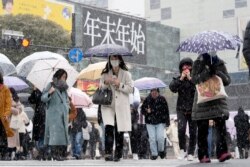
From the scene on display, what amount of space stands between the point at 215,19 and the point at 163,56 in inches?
278

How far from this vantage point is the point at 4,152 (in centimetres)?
1134

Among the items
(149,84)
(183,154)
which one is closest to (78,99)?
(149,84)

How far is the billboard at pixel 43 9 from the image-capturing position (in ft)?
144

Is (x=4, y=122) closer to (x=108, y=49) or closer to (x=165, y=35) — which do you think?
(x=108, y=49)

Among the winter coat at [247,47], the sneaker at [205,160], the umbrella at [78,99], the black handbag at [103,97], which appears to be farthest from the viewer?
the umbrella at [78,99]

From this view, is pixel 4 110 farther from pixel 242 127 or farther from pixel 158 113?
pixel 242 127

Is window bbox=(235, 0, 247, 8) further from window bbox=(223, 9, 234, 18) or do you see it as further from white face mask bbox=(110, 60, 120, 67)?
white face mask bbox=(110, 60, 120, 67)

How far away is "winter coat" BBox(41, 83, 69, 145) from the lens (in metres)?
9.98

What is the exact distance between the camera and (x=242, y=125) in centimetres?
1794

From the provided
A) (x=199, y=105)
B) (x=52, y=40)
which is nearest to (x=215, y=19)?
(x=52, y=40)

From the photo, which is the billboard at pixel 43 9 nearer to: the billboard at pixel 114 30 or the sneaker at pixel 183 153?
the billboard at pixel 114 30

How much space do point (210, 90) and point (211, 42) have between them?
106 cm

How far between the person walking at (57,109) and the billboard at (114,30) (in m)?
38.5

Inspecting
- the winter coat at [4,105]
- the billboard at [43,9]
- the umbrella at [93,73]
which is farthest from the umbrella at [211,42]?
the billboard at [43,9]
